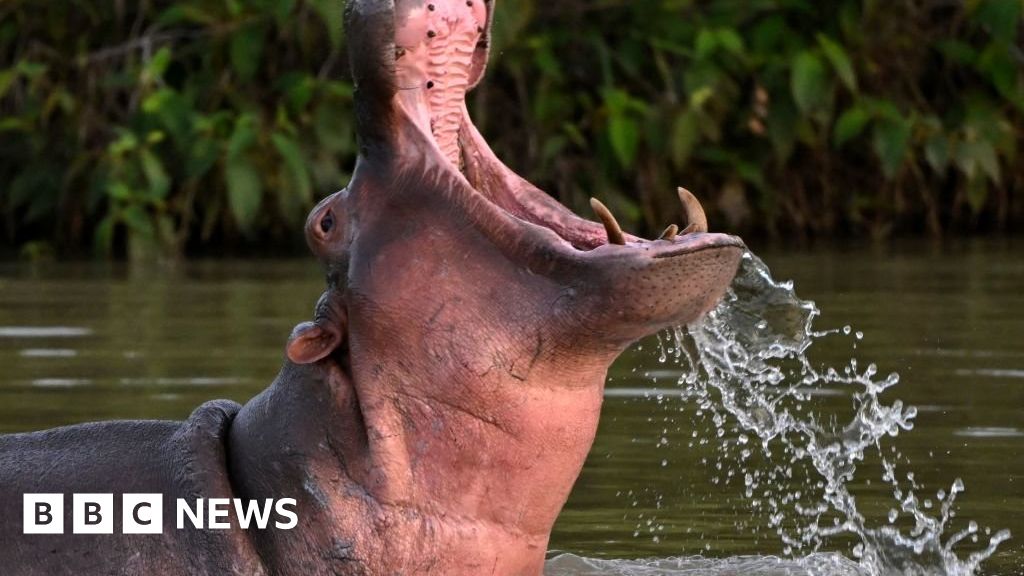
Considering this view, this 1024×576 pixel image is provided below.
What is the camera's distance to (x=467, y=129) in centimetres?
284

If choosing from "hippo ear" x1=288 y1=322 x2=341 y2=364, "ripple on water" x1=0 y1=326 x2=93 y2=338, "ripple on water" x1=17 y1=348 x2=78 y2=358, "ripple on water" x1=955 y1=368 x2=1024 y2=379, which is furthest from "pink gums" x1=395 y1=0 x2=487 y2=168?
"ripple on water" x1=0 y1=326 x2=93 y2=338

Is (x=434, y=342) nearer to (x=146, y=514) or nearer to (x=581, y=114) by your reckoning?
(x=146, y=514)

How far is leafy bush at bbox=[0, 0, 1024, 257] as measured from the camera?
1077 centimetres

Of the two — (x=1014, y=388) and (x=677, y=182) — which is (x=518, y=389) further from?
(x=677, y=182)

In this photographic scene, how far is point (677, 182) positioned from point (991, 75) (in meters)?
1.82

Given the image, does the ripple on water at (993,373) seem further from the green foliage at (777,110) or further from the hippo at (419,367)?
the green foliage at (777,110)

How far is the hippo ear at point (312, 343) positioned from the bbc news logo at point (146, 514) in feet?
0.60

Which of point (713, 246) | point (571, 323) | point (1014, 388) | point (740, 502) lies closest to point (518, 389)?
point (571, 323)

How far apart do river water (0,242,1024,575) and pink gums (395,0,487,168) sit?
1.47 feet

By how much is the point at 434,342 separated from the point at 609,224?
10.6 inches

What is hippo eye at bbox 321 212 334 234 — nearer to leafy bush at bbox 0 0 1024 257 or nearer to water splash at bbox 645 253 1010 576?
water splash at bbox 645 253 1010 576

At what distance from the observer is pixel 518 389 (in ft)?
8.58

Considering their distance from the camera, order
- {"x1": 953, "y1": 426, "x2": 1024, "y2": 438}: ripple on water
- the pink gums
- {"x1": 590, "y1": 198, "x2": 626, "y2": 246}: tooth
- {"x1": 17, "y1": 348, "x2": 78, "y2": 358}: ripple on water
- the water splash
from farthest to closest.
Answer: {"x1": 17, "y1": 348, "x2": 78, "y2": 358}: ripple on water, {"x1": 953, "y1": 426, "x2": 1024, "y2": 438}: ripple on water, the water splash, the pink gums, {"x1": 590, "y1": 198, "x2": 626, "y2": 246}: tooth

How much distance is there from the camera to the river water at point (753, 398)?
372 cm
